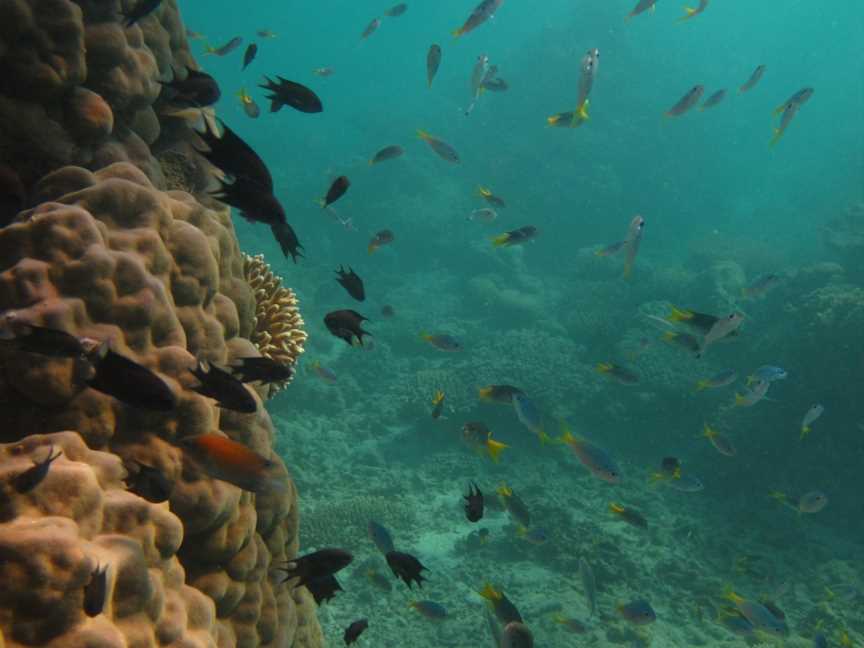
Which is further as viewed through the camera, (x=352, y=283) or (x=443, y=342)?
(x=443, y=342)

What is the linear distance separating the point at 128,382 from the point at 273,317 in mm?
3234

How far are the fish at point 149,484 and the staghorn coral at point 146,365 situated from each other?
0.07m

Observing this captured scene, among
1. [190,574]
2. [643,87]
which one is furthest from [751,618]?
[643,87]

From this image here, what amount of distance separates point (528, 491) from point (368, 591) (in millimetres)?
4477

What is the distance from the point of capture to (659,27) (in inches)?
1537

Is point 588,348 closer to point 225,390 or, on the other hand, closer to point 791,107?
point 791,107

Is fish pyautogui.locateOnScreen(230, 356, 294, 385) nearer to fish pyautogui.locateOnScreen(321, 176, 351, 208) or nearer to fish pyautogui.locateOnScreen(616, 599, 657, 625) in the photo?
fish pyautogui.locateOnScreen(321, 176, 351, 208)

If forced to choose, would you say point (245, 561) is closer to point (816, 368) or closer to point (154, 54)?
point (154, 54)

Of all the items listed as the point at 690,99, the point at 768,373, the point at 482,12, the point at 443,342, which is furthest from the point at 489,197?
the point at 768,373

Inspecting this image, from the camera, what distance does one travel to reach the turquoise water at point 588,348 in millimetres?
9750

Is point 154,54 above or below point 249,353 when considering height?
above

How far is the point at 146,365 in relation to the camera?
2854 millimetres

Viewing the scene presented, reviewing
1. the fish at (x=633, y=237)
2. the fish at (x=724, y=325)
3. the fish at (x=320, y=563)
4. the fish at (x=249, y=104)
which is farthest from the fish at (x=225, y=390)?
the fish at (x=249, y=104)

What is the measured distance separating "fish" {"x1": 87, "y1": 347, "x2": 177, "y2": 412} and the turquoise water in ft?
22.8
